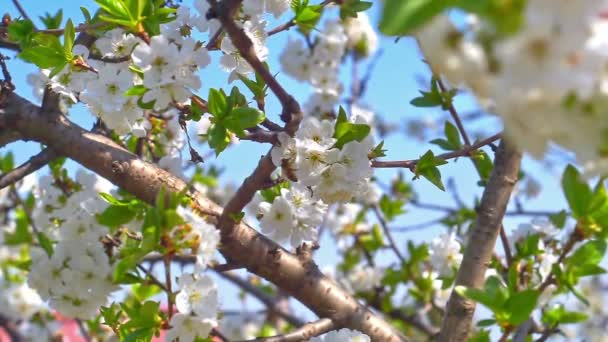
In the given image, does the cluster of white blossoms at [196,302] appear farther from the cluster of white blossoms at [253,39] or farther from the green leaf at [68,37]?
the green leaf at [68,37]

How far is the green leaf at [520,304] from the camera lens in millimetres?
1297

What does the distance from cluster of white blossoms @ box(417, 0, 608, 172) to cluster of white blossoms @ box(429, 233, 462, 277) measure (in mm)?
1938

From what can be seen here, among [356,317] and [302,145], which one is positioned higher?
[302,145]

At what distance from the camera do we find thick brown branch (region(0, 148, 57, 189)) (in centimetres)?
181

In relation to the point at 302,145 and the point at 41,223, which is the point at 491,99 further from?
the point at 41,223

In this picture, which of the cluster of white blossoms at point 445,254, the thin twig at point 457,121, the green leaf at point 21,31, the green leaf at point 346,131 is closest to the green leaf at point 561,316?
the thin twig at point 457,121

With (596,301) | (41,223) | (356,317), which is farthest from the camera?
(596,301)

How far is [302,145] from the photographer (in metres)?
1.40

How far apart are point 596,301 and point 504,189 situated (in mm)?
4122

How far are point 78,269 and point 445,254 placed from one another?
4.40 feet

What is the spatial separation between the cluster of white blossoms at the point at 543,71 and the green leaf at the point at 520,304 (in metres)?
0.69

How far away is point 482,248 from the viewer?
1725 mm

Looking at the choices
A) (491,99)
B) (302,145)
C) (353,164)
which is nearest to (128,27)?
(302,145)

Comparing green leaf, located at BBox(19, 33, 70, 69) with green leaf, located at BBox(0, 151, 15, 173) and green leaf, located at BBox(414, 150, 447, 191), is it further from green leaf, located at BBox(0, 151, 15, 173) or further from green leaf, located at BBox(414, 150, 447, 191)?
green leaf, located at BBox(0, 151, 15, 173)
